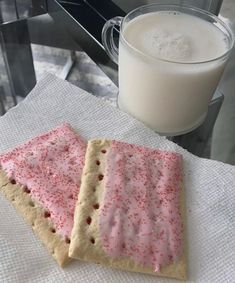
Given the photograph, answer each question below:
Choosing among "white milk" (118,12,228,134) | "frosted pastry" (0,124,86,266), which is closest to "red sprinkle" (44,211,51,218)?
"frosted pastry" (0,124,86,266)

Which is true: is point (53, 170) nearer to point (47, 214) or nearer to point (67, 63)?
point (47, 214)

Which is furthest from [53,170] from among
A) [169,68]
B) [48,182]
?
[169,68]

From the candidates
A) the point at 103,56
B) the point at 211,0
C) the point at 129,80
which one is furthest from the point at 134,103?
the point at 211,0

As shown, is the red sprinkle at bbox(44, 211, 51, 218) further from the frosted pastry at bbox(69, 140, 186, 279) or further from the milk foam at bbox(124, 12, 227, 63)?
the milk foam at bbox(124, 12, 227, 63)

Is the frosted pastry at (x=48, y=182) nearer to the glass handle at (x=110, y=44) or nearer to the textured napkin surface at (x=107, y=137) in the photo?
the textured napkin surface at (x=107, y=137)

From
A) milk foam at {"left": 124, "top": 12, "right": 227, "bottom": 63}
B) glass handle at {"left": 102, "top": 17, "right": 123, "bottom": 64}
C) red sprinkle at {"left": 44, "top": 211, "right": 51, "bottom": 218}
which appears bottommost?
red sprinkle at {"left": 44, "top": 211, "right": 51, "bottom": 218}
